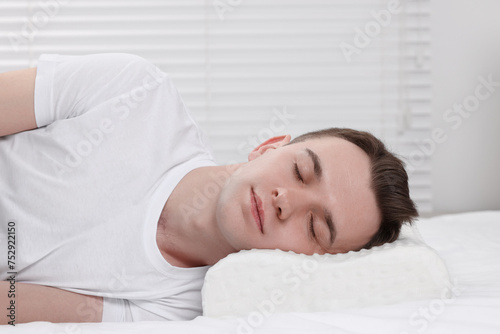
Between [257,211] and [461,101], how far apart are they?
1671 millimetres

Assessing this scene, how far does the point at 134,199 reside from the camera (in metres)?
0.97

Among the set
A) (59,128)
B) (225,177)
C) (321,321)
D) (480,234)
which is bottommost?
(480,234)

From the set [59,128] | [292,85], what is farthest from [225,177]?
[292,85]

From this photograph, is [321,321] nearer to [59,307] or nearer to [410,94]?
[59,307]

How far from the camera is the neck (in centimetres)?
99

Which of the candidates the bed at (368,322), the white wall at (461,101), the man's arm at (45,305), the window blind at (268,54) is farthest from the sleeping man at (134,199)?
the white wall at (461,101)

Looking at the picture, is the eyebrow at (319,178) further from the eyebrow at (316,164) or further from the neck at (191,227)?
the neck at (191,227)

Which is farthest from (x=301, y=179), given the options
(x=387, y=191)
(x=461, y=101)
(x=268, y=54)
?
(x=461, y=101)

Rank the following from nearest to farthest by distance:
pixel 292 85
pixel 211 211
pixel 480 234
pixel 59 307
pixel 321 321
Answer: pixel 321 321 → pixel 59 307 → pixel 211 211 → pixel 480 234 → pixel 292 85

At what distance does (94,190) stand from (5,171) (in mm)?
203

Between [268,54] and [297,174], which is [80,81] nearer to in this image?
[297,174]

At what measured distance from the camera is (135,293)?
0.92 metres

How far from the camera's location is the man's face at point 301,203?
3.00ft

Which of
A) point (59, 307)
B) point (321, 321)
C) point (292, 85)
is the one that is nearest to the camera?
point (321, 321)
